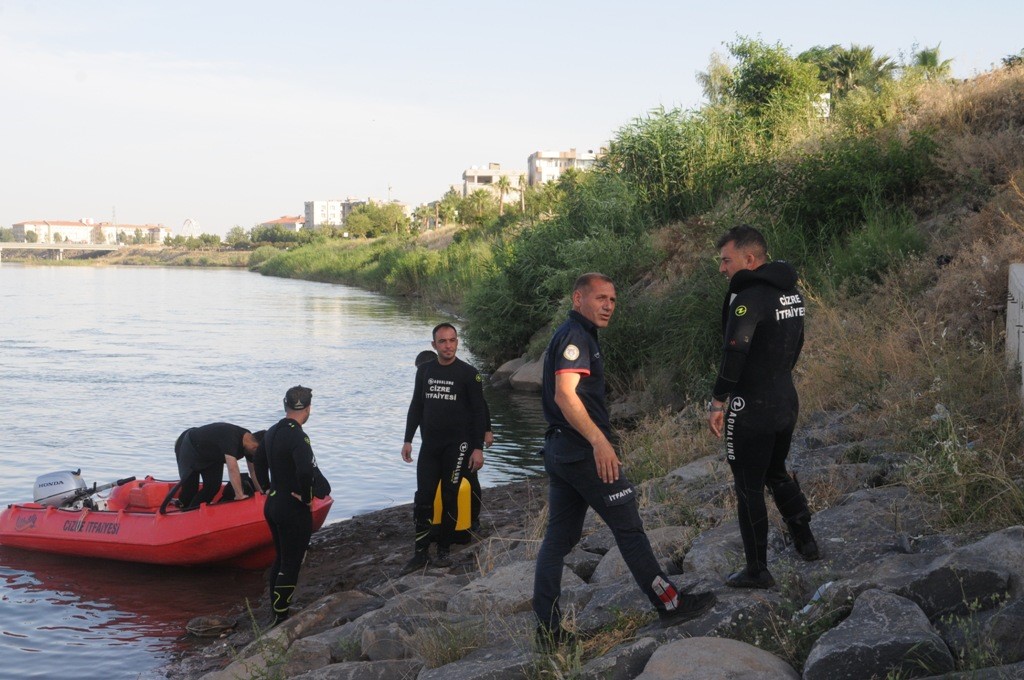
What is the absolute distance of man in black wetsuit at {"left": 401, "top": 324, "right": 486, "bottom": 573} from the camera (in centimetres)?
881

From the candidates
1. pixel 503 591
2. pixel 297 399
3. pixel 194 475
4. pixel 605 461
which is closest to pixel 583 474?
pixel 605 461

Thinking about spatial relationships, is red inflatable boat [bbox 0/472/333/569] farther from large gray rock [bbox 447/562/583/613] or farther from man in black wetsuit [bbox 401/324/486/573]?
large gray rock [bbox 447/562/583/613]

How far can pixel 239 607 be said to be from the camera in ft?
29.6

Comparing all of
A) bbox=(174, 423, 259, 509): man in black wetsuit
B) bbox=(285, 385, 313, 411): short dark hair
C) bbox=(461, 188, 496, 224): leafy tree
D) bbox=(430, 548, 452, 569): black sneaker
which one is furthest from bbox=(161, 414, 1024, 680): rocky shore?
bbox=(461, 188, 496, 224): leafy tree

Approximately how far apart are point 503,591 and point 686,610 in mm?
1941

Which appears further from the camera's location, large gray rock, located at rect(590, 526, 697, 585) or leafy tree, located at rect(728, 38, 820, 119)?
leafy tree, located at rect(728, 38, 820, 119)

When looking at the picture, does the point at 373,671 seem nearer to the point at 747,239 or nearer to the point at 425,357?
the point at 747,239

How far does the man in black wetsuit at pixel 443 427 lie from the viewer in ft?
28.9

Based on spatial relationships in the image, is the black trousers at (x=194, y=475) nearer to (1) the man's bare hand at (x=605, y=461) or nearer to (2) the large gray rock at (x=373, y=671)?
(2) the large gray rock at (x=373, y=671)

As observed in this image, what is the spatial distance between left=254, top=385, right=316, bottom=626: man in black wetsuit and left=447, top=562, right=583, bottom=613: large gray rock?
4.41 ft

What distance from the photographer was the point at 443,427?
8.81m

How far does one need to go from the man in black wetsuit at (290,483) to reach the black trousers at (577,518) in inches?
107

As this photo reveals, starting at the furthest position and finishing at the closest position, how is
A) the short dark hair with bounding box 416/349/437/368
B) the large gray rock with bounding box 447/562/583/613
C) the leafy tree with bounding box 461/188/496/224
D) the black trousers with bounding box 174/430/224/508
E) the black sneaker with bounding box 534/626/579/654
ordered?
the leafy tree with bounding box 461/188/496/224 < the black trousers with bounding box 174/430/224/508 < the short dark hair with bounding box 416/349/437/368 < the large gray rock with bounding box 447/562/583/613 < the black sneaker with bounding box 534/626/579/654

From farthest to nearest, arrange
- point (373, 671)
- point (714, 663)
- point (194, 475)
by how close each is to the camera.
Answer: point (194, 475), point (373, 671), point (714, 663)
